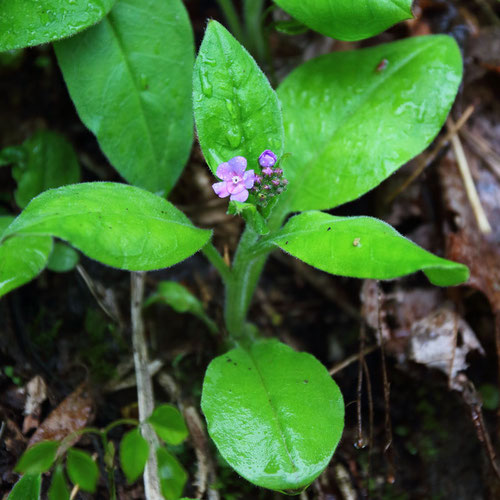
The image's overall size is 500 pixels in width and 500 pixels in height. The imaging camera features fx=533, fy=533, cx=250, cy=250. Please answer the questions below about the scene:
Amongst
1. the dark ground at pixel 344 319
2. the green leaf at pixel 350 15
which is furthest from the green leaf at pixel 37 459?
the green leaf at pixel 350 15

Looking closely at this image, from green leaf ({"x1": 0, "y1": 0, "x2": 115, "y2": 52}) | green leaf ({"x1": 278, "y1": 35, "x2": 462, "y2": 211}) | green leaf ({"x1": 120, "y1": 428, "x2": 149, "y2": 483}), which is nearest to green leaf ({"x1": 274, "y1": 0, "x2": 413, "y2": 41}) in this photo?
green leaf ({"x1": 278, "y1": 35, "x2": 462, "y2": 211})

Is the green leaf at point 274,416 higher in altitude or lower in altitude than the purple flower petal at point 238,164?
lower

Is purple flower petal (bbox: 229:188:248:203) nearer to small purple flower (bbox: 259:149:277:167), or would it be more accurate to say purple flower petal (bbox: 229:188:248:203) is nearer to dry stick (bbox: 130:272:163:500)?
small purple flower (bbox: 259:149:277:167)

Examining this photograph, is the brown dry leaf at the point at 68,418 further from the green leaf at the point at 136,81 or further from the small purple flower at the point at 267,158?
the small purple flower at the point at 267,158

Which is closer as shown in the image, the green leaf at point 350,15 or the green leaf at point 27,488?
the green leaf at point 27,488

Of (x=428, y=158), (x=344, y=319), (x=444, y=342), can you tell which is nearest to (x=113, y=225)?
(x=344, y=319)

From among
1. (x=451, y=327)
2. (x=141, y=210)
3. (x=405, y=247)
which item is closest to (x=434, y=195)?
(x=451, y=327)

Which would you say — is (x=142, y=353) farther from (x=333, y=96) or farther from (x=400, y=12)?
(x=400, y=12)
